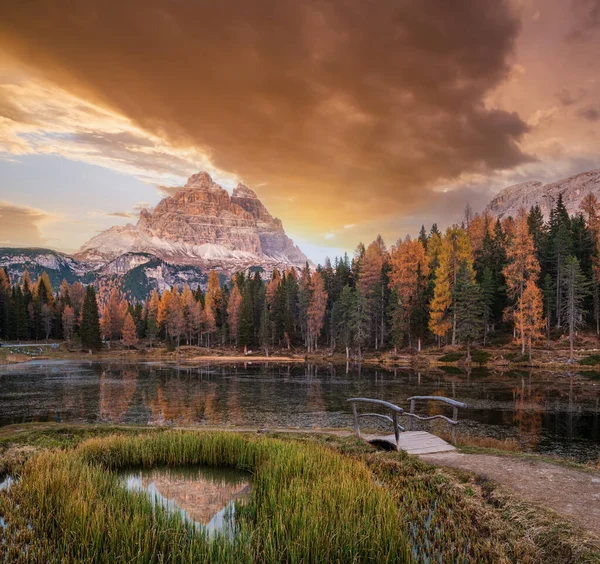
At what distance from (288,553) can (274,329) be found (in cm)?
9456

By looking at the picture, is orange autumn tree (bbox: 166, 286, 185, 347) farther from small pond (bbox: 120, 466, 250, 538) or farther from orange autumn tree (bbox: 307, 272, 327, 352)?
small pond (bbox: 120, 466, 250, 538)

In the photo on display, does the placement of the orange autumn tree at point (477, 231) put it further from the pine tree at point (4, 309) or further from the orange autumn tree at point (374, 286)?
the pine tree at point (4, 309)

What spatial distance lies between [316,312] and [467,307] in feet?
121

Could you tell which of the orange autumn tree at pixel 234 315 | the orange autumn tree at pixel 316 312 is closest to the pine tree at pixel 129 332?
the orange autumn tree at pixel 234 315

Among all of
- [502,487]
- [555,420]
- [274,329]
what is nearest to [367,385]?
[555,420]

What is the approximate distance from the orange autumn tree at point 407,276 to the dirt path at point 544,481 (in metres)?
61.0

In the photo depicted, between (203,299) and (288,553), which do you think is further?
(203,299)

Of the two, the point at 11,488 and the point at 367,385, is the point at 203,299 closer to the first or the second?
the point at 367,385

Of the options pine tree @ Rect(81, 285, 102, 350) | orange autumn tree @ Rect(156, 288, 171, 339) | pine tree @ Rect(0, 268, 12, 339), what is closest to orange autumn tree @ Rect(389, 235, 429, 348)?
orange autumn tree @ Rect(156, 288, 171, 339)

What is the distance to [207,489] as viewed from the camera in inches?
398

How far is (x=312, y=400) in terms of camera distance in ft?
107

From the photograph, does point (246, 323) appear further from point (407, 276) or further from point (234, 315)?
point (407, 276)

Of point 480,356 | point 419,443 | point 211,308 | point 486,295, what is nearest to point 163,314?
point 211,308

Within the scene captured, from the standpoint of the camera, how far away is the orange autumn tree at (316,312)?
9112 centimetres
